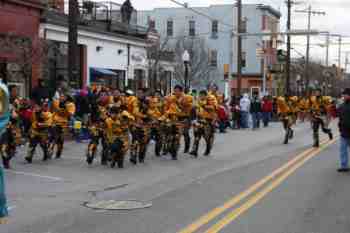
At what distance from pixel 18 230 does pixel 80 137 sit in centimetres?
1384

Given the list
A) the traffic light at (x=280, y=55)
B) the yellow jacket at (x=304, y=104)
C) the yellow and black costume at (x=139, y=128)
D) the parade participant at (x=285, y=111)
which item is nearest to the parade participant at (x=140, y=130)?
the yellow and black costume at (x=139, y=128)

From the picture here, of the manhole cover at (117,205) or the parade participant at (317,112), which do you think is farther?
the parade participant at (317,112)

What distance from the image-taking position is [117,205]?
11.0m

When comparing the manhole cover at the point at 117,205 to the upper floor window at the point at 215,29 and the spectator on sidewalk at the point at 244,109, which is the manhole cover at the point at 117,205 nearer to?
the spectator on sidewalk at the point at 244,109

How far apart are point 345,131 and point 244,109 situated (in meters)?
19.0

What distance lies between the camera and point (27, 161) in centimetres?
1656

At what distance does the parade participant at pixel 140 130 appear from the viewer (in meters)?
16.9

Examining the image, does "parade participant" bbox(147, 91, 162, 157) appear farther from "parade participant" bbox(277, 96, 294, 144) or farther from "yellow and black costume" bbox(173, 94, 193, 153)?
"parade participant" bbox(277, 96, 294, 144)

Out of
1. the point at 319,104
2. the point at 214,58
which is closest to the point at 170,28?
the point at 214,58

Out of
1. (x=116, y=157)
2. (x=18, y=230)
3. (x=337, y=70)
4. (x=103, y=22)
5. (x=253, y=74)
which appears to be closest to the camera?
(x=18, y=230)

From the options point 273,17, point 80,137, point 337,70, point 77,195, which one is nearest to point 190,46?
point 273,17

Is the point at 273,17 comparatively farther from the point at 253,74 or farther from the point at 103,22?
the point at 103,22

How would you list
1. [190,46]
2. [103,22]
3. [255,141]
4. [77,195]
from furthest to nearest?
[190,46]
[103,22]
[255,141]
[77,195]

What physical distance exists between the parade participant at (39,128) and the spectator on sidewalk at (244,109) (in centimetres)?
1925
